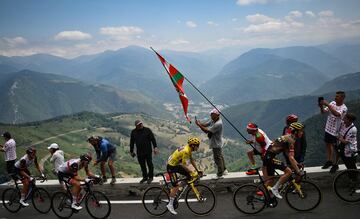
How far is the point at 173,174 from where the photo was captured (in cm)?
909

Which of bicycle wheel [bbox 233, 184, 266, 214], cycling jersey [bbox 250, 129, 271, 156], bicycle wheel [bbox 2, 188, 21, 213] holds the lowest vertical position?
bicycle wheel [bbox 2, 188, 21, 213]

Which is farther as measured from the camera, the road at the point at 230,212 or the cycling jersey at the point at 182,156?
the cycling jersey at the point at 182,156

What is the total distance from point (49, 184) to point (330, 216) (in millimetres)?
9111

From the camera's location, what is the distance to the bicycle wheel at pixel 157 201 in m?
9.12

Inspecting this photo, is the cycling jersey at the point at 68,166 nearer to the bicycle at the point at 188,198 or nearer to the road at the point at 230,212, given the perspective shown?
the road at the point at 230,212

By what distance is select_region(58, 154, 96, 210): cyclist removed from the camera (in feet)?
30.1

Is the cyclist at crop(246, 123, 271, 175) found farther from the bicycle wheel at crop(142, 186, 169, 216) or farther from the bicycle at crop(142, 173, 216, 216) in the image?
the bicycle wheel at crop(142, 186, 169, 216)

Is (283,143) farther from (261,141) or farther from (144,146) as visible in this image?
(144,146)

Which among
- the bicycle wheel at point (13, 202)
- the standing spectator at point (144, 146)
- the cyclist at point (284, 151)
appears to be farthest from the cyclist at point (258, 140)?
the bicycle wheel at point (13, 202)

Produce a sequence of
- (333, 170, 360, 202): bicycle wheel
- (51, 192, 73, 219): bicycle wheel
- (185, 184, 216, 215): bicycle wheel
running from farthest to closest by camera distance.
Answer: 1. (51, 192, 73, 219): bicycle wheel
2. (185, 184, 216, 215): bicycle wheel
3. (333, 170, 360, 202): bicycle wheel

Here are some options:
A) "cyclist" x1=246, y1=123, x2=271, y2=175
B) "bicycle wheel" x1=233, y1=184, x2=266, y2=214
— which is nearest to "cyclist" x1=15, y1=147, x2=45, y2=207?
"bicycle wheel" x1=233, y1=184, x2=266, y2=214

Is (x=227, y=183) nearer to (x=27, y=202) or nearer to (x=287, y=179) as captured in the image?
(x=287, y=179)

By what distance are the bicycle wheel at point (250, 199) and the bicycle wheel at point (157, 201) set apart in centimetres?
201

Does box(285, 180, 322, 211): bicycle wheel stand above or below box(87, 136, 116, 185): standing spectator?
below
